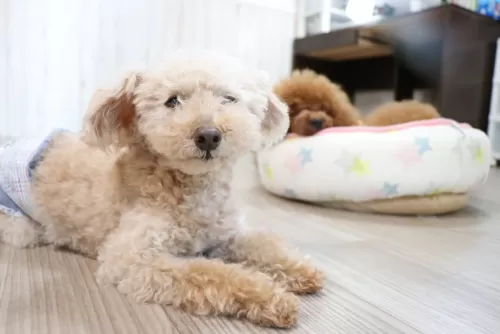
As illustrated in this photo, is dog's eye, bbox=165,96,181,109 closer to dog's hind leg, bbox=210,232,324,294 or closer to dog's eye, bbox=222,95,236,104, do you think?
dog's eye, bbox=222,95,236,104

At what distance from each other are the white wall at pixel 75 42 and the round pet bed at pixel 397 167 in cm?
121

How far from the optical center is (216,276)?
30.8 inches

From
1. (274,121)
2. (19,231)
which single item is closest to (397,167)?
(274,121)

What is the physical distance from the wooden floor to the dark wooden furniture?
1.60 meters

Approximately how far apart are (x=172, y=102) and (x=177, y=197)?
197 millimetres

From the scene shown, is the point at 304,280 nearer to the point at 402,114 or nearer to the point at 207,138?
the point at 207,138

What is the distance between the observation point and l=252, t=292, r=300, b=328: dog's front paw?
721 mm

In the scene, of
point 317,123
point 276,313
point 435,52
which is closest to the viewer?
point 276,313

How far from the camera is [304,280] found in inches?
34.8

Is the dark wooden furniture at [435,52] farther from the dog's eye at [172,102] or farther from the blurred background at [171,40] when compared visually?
the dog's eye at [172,102]

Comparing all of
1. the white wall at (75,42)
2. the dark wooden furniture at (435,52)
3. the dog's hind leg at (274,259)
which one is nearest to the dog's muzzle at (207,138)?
the dog's hind leg at (274,259)

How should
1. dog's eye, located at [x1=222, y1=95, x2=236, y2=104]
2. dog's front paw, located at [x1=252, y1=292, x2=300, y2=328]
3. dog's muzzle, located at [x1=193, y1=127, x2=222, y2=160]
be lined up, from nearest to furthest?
dog's front paw, located at [x1=252, y1=292, x2=300, y2=328] → dog's muzzle, located at [x1=193, y1=127, x2=222, y2=160] → dog's eye, located at [x1=222, y1=95, x2=236, y2=104]

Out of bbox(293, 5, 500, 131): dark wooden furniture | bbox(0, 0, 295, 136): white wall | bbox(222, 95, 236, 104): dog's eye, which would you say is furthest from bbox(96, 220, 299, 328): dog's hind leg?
bbox(293, 5, 500, 131): dark wooden furniture

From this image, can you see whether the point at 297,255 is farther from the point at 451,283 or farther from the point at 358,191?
the point at 358,191
